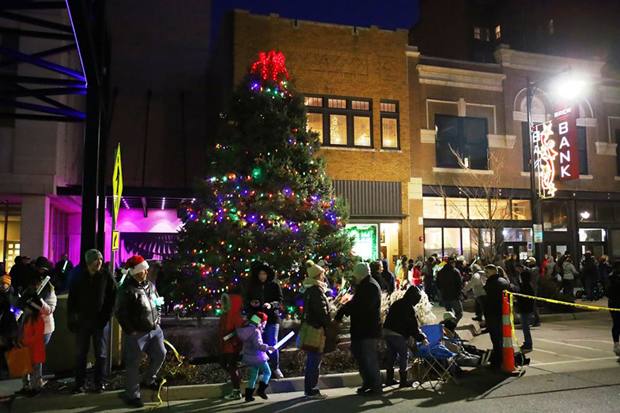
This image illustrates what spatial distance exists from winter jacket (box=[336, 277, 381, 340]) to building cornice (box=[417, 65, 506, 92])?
17136 millimetres

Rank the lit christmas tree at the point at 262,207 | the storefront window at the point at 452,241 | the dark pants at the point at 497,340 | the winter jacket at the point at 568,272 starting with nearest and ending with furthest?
the dark pants at the point at 497,340, the lit christmas tree at the point at 262,207, the winter jacket at the point at 568,272, the storefront window at the point at 452,241

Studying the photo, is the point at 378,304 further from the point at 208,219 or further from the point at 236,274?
the point at 208,219

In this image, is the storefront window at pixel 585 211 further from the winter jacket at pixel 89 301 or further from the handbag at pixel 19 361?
the handbag at pixel 19 361

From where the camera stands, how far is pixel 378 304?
7.67 metres

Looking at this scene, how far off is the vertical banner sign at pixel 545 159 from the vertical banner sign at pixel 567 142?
43cm

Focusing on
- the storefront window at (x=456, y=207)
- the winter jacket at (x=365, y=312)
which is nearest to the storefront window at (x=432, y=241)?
the storefront window at (x=456, y=207)

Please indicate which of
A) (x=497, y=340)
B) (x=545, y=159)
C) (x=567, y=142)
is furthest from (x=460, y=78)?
(x=497, y=340)

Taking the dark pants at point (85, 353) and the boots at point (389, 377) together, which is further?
Result: the boots at point (389, 377)

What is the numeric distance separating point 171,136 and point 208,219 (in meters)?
17.0

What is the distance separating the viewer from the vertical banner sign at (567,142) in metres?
22.5

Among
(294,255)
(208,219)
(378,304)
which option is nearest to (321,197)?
(294,255)

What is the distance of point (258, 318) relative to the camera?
752 cm

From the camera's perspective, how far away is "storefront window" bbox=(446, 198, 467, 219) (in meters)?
23.1

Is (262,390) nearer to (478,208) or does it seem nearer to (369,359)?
(369,359)
